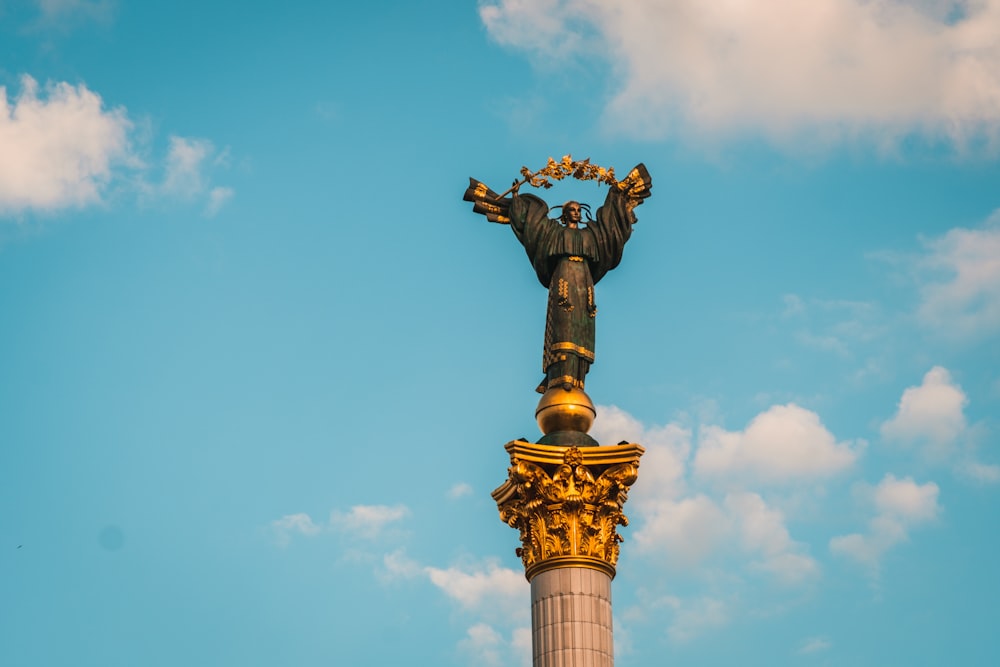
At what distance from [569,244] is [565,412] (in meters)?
4.43

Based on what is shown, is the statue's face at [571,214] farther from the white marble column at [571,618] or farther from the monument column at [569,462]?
the white marble column at [571,618]

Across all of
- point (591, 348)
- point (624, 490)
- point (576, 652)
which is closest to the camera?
point (576, 652)

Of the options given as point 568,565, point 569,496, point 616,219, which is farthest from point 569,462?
point 616,219

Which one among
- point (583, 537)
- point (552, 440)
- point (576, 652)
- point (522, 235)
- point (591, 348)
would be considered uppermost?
point (522, 235)

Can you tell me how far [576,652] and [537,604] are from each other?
162 cm

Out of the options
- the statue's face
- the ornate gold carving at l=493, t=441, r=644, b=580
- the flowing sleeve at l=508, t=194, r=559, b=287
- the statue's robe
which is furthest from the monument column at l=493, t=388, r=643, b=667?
the statue's face

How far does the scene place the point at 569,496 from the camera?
32.9 metres

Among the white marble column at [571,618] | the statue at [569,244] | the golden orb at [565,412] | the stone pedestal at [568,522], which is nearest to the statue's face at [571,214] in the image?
the statue at [569,244]

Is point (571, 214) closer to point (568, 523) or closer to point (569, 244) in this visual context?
point (569, 244)

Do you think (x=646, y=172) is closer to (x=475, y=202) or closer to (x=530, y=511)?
(x=475, y=202)

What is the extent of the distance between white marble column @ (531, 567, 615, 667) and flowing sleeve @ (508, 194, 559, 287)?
7894mm

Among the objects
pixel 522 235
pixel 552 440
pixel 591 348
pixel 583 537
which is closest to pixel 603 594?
pixel 583 537

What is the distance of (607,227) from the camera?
121ft

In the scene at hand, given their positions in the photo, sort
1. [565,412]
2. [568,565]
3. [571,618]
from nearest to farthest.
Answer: [571,618] < [568,565] < [565,412]
